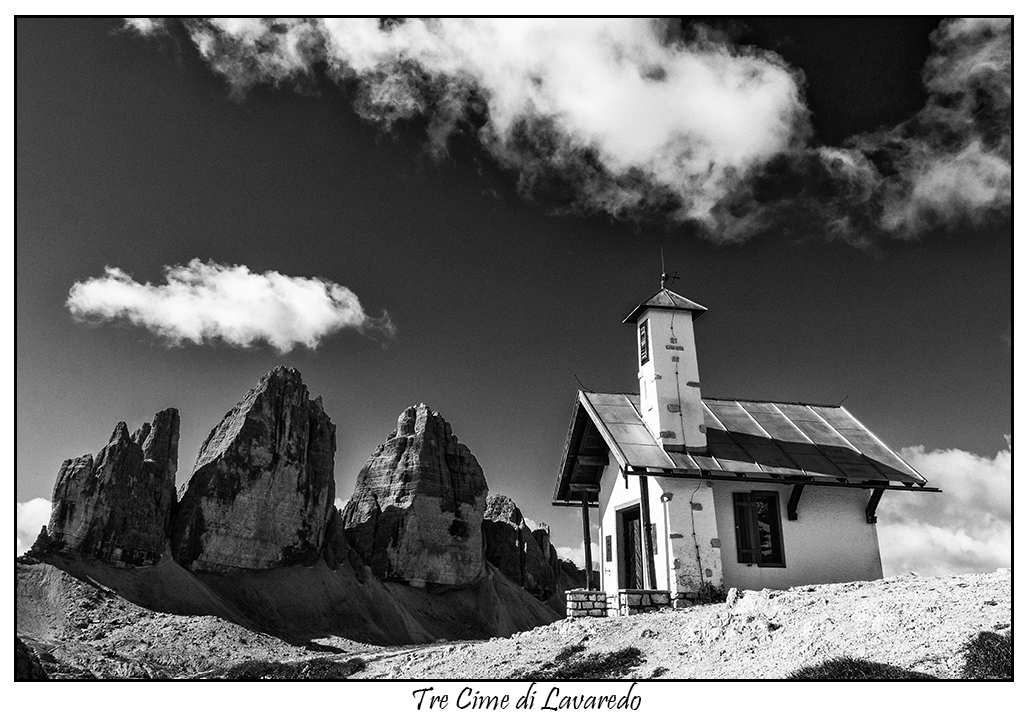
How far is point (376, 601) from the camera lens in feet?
217

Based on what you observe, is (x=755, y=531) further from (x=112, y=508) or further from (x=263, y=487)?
(x=263, y=487)

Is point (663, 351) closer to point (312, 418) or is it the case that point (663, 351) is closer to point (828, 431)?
point (828, 431)

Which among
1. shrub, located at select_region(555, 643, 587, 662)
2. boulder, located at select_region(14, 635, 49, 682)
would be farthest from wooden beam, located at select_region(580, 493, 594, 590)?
boulder, located at select_region(14, 635, 49, 682)

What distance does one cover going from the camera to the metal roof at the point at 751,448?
55.9ft

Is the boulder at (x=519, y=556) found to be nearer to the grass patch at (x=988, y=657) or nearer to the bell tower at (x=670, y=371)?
the bell tower at (x=670, y=371)

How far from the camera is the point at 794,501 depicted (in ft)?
56.9

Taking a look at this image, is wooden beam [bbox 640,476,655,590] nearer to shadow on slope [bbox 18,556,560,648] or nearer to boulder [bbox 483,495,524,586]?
shadow on slope [bbox 18,556,560,648]

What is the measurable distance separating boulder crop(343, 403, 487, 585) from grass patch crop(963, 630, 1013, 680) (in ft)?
234

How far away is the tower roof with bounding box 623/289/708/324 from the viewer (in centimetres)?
1858

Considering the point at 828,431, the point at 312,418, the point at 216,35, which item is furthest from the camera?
the point at 312,418

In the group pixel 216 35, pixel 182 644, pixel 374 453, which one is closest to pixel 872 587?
pixel 216 35

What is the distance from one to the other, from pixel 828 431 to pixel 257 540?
2074 inches

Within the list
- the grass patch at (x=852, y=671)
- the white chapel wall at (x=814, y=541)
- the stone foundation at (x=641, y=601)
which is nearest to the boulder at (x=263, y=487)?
the stone foundation at (x=641, y=601)

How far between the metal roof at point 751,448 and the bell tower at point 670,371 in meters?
0.36
